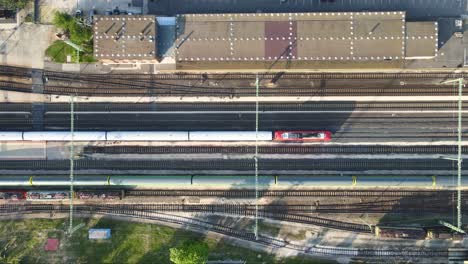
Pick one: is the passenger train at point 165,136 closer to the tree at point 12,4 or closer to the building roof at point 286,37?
the building roof at point 286,37

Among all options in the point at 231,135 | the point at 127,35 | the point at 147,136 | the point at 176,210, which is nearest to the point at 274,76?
the point at 231,135

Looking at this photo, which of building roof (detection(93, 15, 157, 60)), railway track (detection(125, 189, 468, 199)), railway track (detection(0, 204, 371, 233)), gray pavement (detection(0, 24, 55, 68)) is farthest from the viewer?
gray pavement (detection(0, 24, 55, 68))

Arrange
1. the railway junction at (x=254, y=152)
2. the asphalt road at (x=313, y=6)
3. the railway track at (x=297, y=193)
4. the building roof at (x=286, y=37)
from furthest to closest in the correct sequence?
the railway track at (x=297, y=193)
the railway junction at (x=254, y=152)
the asphalt road at (x=313, y=6)
the building roof at (x=286, y=37)

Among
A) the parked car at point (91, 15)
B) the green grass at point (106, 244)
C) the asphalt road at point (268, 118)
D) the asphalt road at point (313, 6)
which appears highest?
the asphalt road at point (313, 6)

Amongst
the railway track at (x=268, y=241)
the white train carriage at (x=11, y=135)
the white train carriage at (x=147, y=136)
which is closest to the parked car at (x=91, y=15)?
the white train carriage at (x=147, y=136)

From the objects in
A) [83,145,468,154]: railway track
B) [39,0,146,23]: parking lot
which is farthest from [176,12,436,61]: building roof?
[83,145,468,154]: railway track

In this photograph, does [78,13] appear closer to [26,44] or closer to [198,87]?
[26,44]

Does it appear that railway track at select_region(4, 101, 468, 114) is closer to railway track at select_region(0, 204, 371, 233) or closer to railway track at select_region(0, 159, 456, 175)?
railway track at select_region(0, 159, 456, 175)

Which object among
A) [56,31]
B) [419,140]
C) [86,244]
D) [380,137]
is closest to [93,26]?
[56,31]
